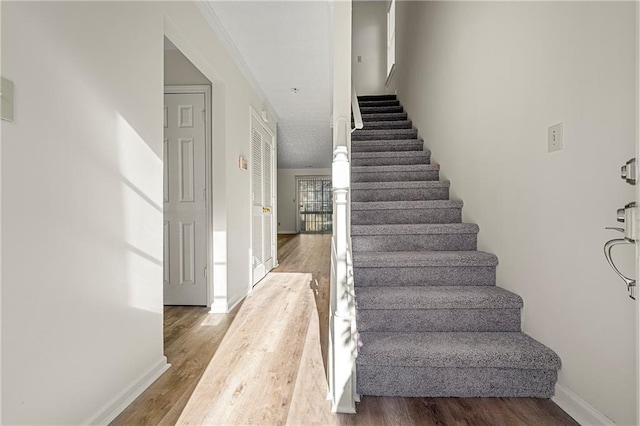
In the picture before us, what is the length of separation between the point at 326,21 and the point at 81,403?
2930mm

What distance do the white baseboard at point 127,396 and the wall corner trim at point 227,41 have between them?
8.09 ft

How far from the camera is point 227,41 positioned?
293 cm

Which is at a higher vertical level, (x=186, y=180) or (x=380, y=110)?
(x=380, y=110)

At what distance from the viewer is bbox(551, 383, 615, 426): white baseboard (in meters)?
1.30

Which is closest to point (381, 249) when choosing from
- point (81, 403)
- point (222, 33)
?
point (81, 403)

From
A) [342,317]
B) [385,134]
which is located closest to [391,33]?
[385,134]

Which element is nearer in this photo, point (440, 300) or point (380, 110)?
point (440, 300)

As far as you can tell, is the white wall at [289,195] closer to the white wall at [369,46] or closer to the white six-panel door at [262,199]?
the white wall at [369,46]

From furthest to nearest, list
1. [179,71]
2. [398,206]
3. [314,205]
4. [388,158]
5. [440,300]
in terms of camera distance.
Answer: [314,205], [388,158], [179,71], [398,206], [440,300]

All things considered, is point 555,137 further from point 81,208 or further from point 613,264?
point 81,208

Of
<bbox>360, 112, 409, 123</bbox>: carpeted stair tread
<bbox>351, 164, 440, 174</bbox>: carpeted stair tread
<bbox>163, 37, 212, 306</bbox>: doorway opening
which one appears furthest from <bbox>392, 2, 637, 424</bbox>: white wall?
<bbox>163, 37, 212, 306</bbox>: doorway opening

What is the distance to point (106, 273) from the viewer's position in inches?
56.9

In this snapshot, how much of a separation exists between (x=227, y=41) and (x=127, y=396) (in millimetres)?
2786

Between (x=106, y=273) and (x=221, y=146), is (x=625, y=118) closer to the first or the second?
(x=106, y=273)
